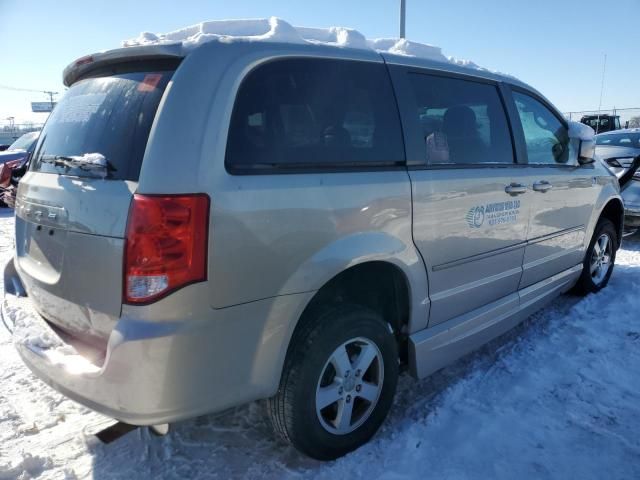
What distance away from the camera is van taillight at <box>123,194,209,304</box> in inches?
71.7

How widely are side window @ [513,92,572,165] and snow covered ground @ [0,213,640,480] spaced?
147 centimetres

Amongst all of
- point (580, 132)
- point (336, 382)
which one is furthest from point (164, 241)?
point (580, 132)

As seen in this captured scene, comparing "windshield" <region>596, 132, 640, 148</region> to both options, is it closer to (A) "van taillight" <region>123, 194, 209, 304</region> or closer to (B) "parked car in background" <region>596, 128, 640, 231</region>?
(B) "parked car in background" <region>596, 128, 640, 231</region>

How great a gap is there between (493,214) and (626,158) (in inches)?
246

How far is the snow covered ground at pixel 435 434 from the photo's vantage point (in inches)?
94.4

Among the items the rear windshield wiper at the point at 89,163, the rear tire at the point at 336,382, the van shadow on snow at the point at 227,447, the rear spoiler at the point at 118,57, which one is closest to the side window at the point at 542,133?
the van shadow on snow at the point at 227,447

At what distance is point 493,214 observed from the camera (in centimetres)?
312

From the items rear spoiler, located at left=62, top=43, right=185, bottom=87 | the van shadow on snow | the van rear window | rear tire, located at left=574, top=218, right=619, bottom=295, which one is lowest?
the van shadow on snow

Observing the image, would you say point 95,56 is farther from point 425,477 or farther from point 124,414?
point 425,477

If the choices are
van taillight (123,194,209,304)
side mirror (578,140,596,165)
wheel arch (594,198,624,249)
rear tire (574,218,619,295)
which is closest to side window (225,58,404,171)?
van taillight (123,194,209,304)

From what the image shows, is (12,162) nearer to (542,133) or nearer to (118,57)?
(118,57)

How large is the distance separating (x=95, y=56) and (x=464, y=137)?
2103 millimetres

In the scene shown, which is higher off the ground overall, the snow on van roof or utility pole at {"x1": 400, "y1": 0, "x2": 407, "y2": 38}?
utility pole at {"x1": 400, "y1": 0, "x2": 407, "y2": 38}

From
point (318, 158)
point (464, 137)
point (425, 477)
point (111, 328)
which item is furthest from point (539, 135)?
point (111, 328)
